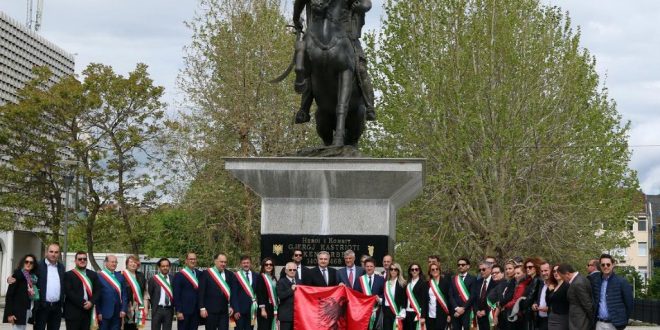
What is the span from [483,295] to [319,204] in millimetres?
3379

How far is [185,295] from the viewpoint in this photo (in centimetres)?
1606

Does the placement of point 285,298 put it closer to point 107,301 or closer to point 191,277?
point 191,277

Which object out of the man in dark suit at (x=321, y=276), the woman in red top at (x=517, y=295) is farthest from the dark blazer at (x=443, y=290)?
the man in dark suit at (x=321, y=276)

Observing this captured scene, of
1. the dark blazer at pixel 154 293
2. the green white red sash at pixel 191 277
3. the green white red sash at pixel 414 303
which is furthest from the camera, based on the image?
the dark blazer at pixel 154 293

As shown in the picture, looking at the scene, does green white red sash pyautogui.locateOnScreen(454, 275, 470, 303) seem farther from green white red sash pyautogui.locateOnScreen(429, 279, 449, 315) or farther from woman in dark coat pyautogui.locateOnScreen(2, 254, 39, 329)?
woman in dark coat pyautogui.locateOnScreen(2, 254, 39, 329)

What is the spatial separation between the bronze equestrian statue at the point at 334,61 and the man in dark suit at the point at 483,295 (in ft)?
10.3

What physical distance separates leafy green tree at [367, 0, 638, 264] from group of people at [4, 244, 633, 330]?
59.5ft

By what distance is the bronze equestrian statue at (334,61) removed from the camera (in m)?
15.0

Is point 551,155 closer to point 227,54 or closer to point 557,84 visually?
point 557,84

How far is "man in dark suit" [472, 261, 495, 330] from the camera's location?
16.2 metres

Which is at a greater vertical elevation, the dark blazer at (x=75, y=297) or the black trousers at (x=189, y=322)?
the dark blazer at (x=75, y=297)

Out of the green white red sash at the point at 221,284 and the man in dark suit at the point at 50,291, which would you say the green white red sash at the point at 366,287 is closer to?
the green white red sash at the point at 221,284

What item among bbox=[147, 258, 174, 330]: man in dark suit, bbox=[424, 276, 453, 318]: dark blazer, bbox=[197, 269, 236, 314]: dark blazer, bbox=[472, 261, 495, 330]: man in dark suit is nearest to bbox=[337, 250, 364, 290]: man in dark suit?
bbox=[424, 276, 453, 318]: dark blazer

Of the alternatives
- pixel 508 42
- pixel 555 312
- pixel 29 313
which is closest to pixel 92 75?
pixel 508 42
